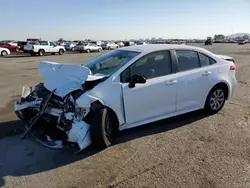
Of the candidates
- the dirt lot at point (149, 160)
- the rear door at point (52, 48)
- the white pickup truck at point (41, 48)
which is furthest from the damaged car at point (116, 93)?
the rear door at point (52, 48)

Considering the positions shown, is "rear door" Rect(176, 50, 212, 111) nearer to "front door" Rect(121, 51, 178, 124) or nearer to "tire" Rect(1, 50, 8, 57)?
"front door" Rect(121, 51, 178, 124)

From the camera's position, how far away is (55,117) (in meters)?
4.52

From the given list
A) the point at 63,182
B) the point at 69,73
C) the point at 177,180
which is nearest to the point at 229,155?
the point at 177,180

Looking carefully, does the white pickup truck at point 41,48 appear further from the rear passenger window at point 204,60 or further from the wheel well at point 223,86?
the wheel well at point 223,86

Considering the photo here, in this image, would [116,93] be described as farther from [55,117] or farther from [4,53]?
[4,53]

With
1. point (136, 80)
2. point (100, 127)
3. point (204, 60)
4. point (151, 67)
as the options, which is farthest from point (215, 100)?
point (100, 127)

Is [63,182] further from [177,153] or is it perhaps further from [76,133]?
[177,153]

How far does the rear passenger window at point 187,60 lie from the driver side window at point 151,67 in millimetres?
303

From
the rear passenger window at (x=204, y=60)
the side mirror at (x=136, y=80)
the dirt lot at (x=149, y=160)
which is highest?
the rear passenger window at (x=204, y=60)

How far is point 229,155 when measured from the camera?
4246 millimetres

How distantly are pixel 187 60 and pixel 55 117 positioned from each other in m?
2.98

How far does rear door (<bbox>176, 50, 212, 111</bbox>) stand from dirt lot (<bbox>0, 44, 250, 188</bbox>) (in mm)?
474

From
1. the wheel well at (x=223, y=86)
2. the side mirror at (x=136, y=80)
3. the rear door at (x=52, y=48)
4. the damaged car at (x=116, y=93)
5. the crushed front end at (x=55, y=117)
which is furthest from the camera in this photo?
the rear door at (x=52, y=48)

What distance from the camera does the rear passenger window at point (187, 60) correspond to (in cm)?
560
